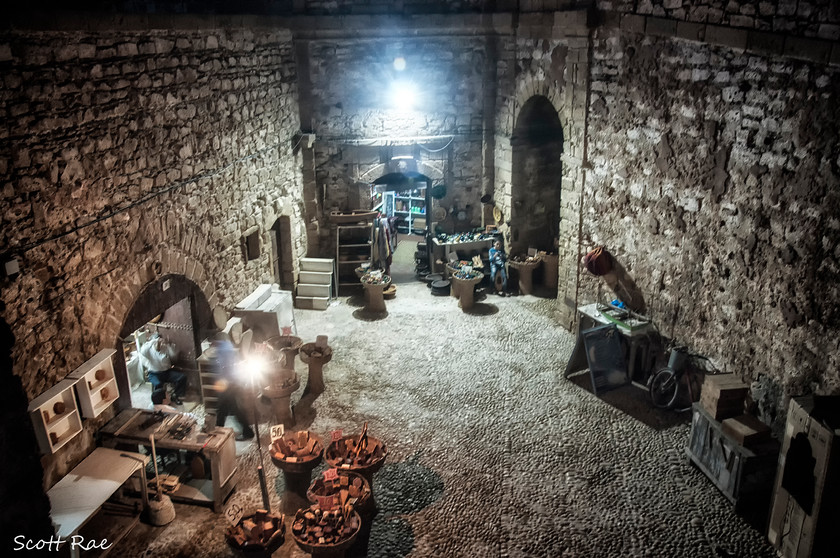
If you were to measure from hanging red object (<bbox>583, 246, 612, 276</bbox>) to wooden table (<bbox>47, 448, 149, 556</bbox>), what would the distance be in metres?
6.44

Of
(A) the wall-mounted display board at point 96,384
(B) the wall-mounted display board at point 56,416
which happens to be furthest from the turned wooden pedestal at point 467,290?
(B) the wall-mounted display board at point 56,416

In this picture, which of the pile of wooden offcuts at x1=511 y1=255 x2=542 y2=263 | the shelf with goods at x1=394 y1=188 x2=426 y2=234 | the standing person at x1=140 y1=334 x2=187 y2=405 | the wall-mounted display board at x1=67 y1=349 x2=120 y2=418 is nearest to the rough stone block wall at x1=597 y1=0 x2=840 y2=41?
the pile of wooden offcuts at x1=511 y1=255 x2=542 y2=263

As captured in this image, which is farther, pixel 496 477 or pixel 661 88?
pixel 661 88

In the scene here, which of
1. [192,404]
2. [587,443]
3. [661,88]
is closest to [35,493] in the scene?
[192,404]

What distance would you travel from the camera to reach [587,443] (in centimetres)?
777

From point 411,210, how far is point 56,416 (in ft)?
33.0

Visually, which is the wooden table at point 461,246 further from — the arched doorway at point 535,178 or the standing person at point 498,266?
the arched doorway at point 535,178

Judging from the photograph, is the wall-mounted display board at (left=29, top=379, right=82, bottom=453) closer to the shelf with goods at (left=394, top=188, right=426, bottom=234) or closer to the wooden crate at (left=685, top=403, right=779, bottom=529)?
the wooden crate at (left=685, top=403, right=779, bottom=529)

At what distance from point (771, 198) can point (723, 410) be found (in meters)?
2.31

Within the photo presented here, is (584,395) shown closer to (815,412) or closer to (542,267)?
(815,412)

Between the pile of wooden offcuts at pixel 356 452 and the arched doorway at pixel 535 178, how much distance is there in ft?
21.5

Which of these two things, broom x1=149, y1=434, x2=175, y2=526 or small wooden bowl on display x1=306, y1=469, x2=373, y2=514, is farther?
broom x1=149, y1=434, x2=175, y2=526

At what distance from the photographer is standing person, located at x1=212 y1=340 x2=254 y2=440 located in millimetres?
7980

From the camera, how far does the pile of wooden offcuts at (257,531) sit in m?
5.82
